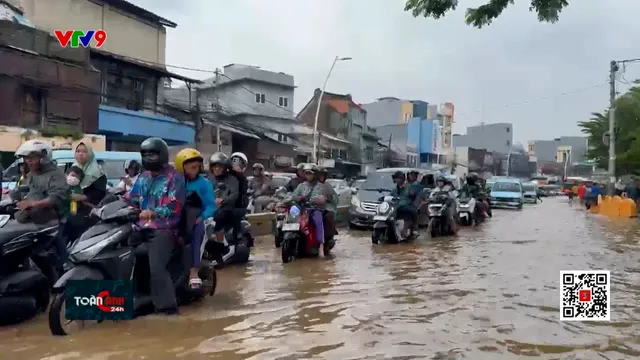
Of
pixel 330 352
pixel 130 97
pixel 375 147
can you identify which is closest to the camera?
pixel 330 352

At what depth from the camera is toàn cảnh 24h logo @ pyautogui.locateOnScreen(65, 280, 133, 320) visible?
208 inches

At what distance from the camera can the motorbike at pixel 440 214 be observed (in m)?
15.3

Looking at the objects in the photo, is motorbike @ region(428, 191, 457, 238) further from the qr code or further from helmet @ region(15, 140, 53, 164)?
helmet @ region(15, 140, 53, 164)

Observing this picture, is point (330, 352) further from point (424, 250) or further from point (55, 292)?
point (424, 250)

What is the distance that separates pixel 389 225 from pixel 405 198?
2.25 ft

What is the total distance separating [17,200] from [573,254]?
940cm

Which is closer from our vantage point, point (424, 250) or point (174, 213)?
point (174, 213)

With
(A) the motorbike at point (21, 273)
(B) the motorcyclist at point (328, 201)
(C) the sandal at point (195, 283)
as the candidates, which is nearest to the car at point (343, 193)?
(B) the motorcyclist at point (328, 201)

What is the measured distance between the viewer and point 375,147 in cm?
5994

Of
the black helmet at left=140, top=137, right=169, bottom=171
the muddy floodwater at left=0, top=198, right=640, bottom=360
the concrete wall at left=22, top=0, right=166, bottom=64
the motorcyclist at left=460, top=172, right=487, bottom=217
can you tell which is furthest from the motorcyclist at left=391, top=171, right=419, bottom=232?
the concrete wall at left=22, top=0, right=166, bottom=64

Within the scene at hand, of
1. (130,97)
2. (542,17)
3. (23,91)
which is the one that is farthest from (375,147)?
(542,17)

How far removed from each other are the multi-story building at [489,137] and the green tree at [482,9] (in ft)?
295

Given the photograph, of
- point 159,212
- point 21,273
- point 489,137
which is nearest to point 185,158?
point 159,212

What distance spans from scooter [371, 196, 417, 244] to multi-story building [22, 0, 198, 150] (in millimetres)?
15556
